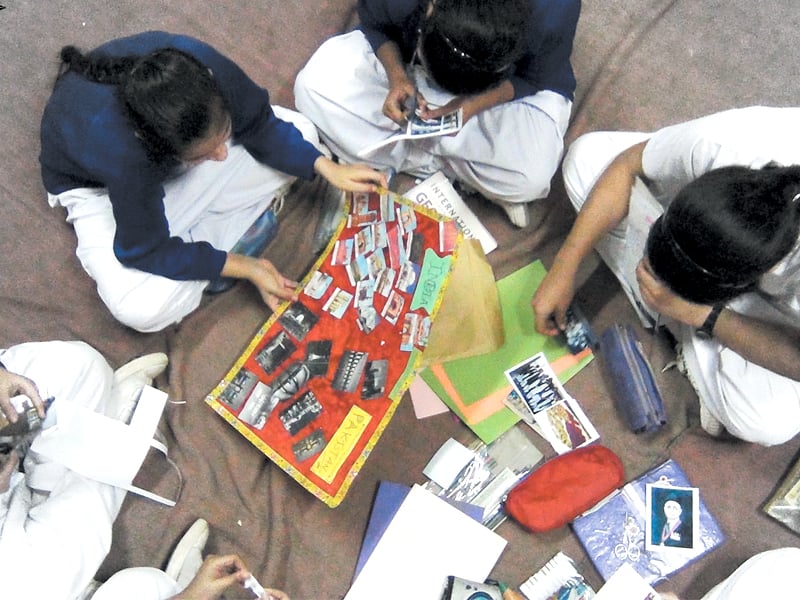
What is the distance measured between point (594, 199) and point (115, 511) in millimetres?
1007

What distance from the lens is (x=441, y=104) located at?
142 cm

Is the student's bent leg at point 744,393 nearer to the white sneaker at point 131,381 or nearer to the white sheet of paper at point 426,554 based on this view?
the white sheet of paper at point 426,554

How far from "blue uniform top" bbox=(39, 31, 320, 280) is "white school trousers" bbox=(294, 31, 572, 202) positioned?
0.40 feet

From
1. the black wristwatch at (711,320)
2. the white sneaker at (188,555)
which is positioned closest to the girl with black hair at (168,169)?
the white sneaker at (188,555)

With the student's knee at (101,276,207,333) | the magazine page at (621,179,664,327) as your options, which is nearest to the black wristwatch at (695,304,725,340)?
the magazine page at (621,179,664,327)

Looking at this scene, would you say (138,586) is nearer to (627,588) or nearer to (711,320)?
(627,588)

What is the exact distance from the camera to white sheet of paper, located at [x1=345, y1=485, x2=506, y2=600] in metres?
1.32

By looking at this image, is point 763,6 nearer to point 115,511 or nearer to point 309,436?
point 309,436

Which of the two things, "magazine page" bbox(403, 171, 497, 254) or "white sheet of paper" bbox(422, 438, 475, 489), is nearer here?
"white sheet of paper" bbox(422, 438, 475, 489)

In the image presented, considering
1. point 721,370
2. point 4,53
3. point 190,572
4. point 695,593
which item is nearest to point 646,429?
point 721,370

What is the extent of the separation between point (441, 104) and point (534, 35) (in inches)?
9.4

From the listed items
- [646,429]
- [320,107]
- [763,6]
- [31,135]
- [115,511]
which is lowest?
[115,511]

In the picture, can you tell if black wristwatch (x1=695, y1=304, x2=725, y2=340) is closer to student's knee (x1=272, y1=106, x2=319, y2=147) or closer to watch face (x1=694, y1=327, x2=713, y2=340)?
watch face (x1=694, y1=327, x2=713, y2=340)

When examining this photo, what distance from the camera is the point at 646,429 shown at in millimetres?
1401
